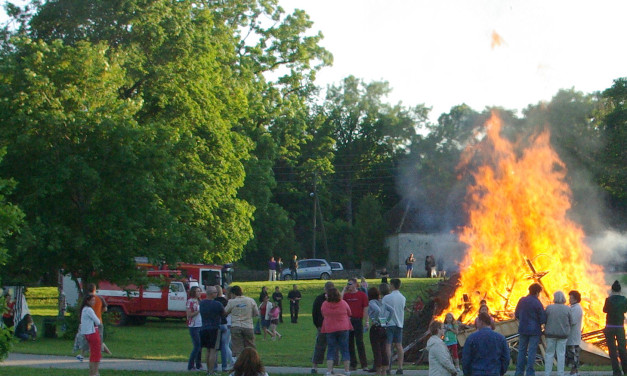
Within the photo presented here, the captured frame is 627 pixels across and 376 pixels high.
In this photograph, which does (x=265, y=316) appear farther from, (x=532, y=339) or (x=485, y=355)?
(x=485, y=355)

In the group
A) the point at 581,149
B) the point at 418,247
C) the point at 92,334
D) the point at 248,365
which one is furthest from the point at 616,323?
the point at 418,247

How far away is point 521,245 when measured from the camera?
73.9ft

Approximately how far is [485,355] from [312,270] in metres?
48.6

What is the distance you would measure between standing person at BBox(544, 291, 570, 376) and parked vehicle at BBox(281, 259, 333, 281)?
43468 mm

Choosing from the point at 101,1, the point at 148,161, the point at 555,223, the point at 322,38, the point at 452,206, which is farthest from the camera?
the point at 452,206

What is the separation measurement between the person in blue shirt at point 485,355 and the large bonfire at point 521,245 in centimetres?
996

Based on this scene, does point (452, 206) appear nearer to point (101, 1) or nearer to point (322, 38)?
point (322, 38)

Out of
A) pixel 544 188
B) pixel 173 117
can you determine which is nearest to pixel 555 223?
pixel 544 188

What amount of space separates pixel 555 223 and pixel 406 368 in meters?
7.15

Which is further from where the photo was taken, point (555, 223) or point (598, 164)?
point (598, 164)

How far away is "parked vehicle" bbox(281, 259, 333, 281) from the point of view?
193 feet

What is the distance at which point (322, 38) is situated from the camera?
51688 mm

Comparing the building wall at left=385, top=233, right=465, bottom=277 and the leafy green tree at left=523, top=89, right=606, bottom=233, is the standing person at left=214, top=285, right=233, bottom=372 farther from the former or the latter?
the building wall at left=385, top=233, right=465, bottom=277

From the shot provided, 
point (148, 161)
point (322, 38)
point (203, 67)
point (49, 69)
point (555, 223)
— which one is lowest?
point (555, 223)
